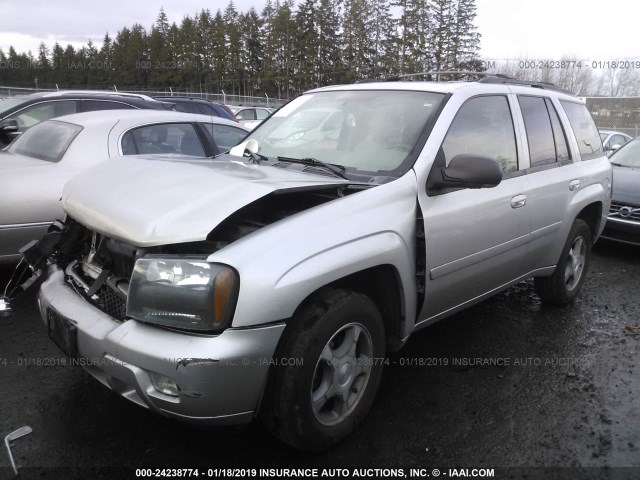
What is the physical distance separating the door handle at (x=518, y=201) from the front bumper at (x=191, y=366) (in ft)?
6.97

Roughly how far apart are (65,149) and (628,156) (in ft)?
25.9

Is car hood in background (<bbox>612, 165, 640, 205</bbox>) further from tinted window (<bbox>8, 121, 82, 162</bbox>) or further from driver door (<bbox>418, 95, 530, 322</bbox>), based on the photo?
tinted window (<bbox>8, 121, 82, 162</bbox>)

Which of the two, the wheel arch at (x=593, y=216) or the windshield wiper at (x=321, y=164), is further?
the wheel arch at (x=593, y=216)

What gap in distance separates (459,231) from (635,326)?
2.47 metres

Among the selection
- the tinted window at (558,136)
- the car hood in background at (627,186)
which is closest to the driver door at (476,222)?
the tinted window at (558,136)

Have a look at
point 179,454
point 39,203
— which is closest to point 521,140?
point 179,454

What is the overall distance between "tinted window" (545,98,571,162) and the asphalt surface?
149 centimetres

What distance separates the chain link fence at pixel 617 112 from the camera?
28.2 meters

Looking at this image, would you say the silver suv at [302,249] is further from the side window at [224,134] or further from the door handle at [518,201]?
the side window at [224,134]

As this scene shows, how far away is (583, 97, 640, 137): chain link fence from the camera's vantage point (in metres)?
28.2

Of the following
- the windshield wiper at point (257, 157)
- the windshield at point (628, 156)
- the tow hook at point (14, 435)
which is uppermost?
the windshield wiper at point (257, 157)

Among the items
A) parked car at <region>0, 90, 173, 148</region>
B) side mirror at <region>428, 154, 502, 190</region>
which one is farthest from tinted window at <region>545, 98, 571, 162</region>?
parked car at <region>0, 90, 173, 148</region>

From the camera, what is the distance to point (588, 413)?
298cm

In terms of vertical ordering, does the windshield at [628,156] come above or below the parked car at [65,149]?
below
